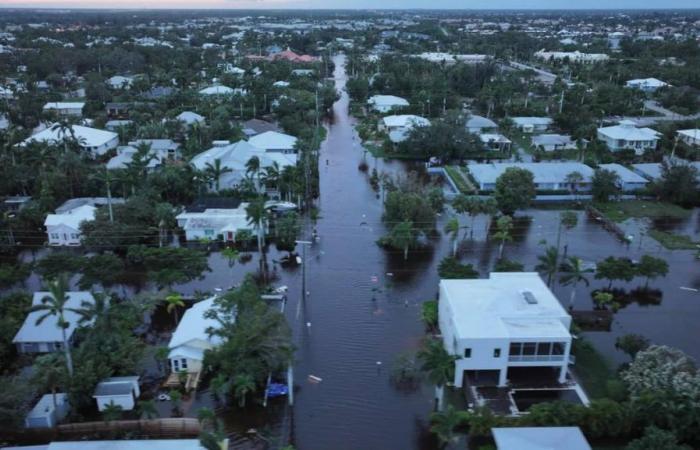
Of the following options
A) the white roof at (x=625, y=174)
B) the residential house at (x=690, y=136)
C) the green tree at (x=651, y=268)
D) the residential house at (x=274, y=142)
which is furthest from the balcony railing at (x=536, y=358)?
the residential house at (x=690, y=136)

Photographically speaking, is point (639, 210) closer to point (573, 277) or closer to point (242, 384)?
point (573, 277)

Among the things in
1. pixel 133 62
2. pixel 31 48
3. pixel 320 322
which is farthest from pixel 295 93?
pixel 31 48

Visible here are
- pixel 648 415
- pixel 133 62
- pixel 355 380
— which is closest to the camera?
pixel 648 415

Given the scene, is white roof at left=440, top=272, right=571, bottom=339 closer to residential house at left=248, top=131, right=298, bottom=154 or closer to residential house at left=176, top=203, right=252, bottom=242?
residential house at left=176, top=203, right=252, bottom=242

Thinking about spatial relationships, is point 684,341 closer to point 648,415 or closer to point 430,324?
point 648,415

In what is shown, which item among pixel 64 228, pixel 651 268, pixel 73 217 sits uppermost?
pixel 651 268

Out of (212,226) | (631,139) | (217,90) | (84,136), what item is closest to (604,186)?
(631,139)
